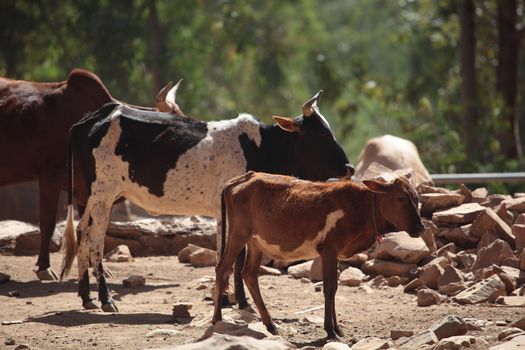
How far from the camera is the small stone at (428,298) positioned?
10633 mm

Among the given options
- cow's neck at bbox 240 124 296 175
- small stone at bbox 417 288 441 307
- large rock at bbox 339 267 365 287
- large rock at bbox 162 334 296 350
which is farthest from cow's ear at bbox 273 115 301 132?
large rock at bbox 162 334 296 350

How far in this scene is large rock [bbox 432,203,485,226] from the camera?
1259cm

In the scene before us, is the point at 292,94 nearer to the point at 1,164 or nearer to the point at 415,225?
the point at 1,164

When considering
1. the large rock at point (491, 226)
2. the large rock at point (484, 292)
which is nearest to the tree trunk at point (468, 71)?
the large rock at point (491, 226)

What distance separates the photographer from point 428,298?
1062 centimetres

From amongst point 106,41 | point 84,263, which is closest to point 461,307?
point 84,263

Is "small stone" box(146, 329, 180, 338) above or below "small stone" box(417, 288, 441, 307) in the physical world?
below

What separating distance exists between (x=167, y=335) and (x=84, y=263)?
215 cm

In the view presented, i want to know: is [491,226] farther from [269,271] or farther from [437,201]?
[269,271]

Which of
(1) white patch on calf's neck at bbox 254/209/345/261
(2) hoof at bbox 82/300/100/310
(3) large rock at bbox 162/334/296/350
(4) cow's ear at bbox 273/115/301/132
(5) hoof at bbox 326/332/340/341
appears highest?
(4) cow's ear at bbox 273/115/301/132

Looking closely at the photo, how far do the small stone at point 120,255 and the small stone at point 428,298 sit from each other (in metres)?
4.19

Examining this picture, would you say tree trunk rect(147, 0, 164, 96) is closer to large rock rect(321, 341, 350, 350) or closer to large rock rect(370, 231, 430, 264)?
large rock rect(370, 231, 430, 264)

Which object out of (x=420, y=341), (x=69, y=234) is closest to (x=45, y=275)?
(x=69, y=234)

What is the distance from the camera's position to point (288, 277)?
12.4m
